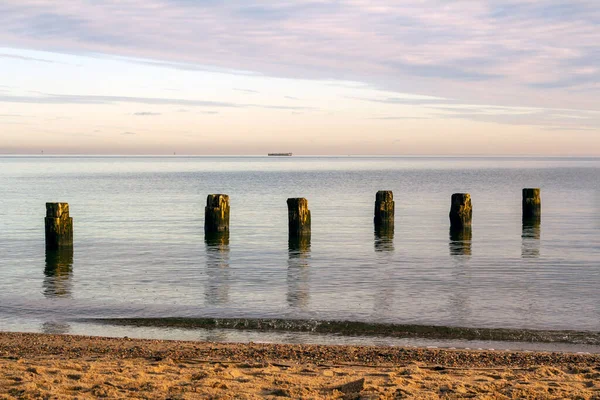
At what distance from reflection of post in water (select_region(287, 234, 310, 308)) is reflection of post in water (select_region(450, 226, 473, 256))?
5056mm

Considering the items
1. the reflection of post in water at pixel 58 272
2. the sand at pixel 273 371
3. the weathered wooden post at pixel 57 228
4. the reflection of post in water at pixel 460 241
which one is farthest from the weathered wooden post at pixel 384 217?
the sand at pixel 273 371

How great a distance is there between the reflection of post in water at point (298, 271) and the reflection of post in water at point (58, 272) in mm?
5333

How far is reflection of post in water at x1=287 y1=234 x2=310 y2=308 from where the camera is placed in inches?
651

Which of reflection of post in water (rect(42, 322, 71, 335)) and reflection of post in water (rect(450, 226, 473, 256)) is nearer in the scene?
reflection of post in water (rect(42, 322, 71, 335))

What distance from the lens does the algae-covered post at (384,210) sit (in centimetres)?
3031

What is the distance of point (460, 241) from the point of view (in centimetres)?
2736

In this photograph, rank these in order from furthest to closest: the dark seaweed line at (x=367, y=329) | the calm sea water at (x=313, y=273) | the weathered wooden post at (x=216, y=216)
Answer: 1. the weathered wooden post at (x=216, y=216)
2. the calm sea water at (x=313, y=273)
3. the dark seaweed line at (x=367, y=329)

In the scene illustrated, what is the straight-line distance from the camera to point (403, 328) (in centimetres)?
1337

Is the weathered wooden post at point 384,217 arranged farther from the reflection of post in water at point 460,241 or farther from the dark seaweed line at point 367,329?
the dark seaweed line at point 367,329

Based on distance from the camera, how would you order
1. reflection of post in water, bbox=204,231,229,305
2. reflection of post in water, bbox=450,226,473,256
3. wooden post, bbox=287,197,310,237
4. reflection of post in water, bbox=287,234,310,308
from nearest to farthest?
1. reflection of post in water, bbox=287,234,310,308
2. reflection of post in water, bbox=204,231,229,305
3. reflection of post in water, bbox=450,226,473,256
4. wooden post, bbox=287,197,310,237

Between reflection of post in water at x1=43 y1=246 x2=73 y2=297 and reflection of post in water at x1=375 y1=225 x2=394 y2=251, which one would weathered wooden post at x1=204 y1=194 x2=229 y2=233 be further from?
reflection of post in water at x1=375 y1=225 x2=394 y2=251

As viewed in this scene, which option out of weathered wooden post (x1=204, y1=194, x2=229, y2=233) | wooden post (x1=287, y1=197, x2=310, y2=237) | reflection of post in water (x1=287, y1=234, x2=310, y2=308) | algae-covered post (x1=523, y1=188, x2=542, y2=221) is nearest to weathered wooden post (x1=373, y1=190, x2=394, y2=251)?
wooden post (x1=287, y1=197, x2=310, y2=237)

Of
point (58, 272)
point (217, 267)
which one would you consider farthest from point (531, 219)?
point (58, 272)

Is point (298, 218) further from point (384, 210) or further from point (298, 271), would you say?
point (298, 271)
